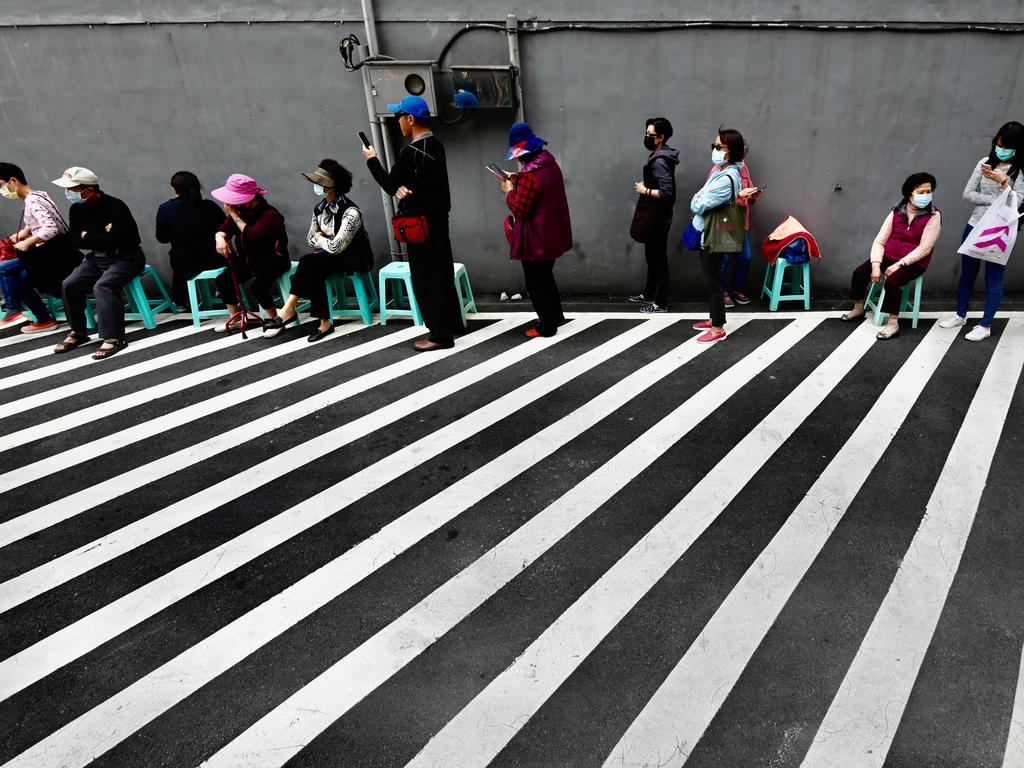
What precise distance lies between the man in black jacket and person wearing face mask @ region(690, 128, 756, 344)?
7.67 ft

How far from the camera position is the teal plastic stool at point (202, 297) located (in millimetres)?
6898

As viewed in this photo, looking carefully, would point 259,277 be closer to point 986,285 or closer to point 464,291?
point 464,291

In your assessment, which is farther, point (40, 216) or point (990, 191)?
point (40, 216)

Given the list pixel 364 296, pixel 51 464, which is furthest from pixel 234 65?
pixel 51 464

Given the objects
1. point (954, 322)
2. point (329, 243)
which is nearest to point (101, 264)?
point (329, 243)

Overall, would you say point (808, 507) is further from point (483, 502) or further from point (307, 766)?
point (307, 766)

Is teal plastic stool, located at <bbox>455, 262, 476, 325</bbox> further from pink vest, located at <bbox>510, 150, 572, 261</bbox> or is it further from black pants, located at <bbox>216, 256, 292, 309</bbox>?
black pants, located at <bbox>216, 256, 292, 309</bbox>

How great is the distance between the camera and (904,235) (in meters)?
5.71

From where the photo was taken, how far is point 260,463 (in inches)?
173

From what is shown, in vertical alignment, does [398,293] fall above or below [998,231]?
below

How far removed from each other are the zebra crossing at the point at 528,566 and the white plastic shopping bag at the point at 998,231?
85 cm

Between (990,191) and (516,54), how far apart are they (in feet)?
15.4

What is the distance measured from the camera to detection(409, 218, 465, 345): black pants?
18.8 feet

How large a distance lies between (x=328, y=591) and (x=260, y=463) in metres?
1.55
